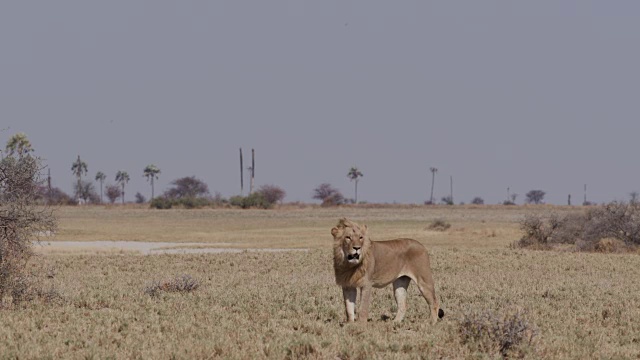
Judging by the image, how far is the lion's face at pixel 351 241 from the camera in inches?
465

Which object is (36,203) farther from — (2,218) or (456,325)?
(456,325)

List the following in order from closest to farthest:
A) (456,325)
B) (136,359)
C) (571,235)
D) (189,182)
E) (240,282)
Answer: (136,359) < (456,325) < (240,282) < (571,235) < (189,182)

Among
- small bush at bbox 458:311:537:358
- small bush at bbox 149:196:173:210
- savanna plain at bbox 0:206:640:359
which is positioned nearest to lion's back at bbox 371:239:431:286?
savanna plain at bbox 0:206:640:359

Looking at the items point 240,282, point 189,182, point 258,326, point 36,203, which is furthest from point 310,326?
point 189,182

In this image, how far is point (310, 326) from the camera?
43.3 feet

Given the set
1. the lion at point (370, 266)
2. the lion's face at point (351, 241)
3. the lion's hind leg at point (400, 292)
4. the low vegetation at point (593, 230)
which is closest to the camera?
the lion's face at point (351, 241)

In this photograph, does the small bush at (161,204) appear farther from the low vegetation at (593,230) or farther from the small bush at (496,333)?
the small bush at (496,333)

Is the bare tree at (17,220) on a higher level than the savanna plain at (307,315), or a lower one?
higher

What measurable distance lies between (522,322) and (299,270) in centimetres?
1393

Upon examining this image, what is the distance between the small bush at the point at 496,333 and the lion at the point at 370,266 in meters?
1.33

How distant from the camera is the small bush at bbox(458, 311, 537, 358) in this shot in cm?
1143

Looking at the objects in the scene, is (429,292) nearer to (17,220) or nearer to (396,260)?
(396,260)

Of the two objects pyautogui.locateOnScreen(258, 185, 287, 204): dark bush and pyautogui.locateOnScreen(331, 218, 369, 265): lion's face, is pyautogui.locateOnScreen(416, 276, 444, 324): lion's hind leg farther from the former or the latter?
pyautogui.locateOnScreen(258, 185, 287, 204): dark bush

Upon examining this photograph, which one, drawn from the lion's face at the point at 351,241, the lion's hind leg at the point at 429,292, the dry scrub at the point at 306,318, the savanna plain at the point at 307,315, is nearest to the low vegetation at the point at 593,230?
the savanna plain at the point at 307,315
